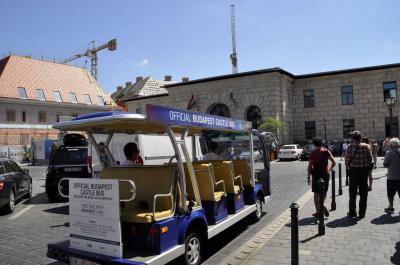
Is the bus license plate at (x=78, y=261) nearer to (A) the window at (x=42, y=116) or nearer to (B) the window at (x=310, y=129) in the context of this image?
(B) the window at (x=310, y=129)

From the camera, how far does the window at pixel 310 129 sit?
1645 inches

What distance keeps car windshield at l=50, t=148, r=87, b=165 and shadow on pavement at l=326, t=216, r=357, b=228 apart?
8.65 m

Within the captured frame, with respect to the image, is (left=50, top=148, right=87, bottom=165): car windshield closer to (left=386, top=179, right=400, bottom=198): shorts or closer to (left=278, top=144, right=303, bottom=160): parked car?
(left=386, top=179, right=400, bottom=198): shorts

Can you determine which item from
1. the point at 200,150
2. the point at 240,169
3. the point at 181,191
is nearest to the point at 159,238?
the point at 181,191

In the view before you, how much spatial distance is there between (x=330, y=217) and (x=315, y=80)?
35323 mm

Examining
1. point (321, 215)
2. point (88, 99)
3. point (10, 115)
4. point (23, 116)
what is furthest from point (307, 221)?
point (88, 99)

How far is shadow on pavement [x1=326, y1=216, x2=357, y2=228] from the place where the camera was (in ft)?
25.7

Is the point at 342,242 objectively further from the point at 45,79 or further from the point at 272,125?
the point at 45,79

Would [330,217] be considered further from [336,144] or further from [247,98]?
[247,98]

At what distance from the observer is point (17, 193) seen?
1155cm

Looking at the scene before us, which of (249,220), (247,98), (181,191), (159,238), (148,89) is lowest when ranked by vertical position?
(249,220)

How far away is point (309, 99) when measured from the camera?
Result: 42.3 metres

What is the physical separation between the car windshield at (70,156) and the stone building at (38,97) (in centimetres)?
3385

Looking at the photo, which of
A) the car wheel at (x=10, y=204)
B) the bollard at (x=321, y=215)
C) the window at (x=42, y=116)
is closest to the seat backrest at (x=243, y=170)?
the bollard at (x=321, y=215)
